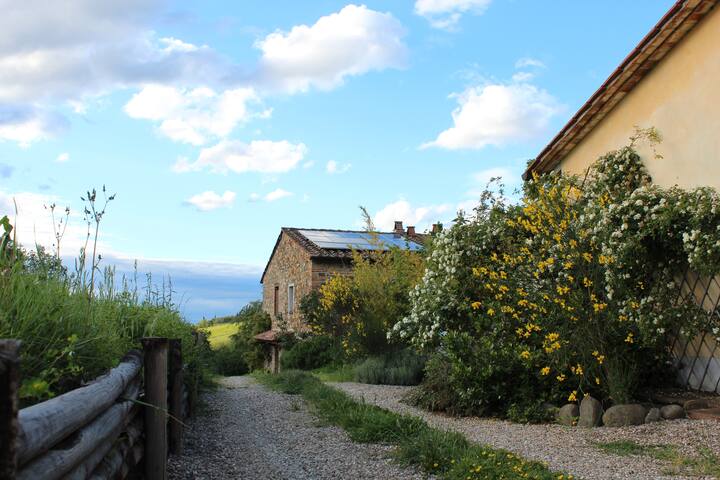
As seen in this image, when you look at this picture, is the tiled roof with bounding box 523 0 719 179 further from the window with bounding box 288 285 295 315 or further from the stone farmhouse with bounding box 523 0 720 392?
the window with bounding box 288 285 295 315

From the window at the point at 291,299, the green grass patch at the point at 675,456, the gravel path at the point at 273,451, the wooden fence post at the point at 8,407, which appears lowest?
the green grass patch at the point at 675,456

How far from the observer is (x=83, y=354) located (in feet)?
11.6

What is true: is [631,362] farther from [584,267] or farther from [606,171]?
[606,171]

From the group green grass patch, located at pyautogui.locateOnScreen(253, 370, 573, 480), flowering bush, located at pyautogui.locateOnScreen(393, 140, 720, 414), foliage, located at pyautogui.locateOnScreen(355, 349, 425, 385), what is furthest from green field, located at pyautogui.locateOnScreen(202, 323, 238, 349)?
green grass patch, located at pyautogui.locateOnScreen(253, 370, 573, 480)

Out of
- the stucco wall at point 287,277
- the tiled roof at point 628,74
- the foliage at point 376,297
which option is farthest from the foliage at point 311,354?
the tiled roof at point 628,74

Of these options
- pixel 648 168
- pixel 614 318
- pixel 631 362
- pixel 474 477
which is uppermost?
pixel 648 168

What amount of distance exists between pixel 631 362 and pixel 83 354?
267 inches

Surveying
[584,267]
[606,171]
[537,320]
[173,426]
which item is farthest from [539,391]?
[173,426]

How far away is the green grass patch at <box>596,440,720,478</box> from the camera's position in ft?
17.1

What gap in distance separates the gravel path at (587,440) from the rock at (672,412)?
0.18 metres

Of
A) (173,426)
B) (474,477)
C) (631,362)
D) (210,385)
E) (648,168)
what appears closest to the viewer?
(474,477)

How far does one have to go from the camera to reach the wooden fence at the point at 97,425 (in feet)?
6.20

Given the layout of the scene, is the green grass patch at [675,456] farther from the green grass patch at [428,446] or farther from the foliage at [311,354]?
Result: the foliage at [311,354]

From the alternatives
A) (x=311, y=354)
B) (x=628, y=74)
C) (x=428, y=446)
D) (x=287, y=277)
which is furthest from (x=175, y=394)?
(x=287, y=277)
